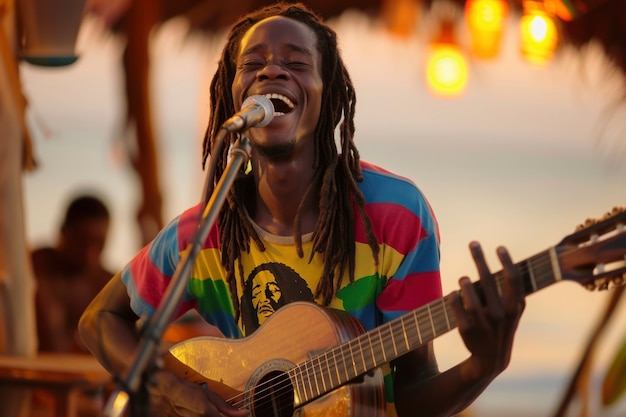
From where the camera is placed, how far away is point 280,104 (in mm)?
3133

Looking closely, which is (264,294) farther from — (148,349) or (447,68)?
(447,68)

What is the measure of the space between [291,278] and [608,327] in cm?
440

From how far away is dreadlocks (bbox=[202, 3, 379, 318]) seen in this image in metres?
3.17

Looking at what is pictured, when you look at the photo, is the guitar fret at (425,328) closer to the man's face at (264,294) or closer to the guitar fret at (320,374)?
the guitar fret at (320,374)

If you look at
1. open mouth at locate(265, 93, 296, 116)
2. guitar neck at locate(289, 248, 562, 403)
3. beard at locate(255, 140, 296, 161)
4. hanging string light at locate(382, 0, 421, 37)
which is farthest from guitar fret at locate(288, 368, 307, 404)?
hanging string light at locate(382, 0, 421, 37)

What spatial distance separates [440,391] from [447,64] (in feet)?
18.4

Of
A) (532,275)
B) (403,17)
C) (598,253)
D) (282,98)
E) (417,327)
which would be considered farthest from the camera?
(403,17)

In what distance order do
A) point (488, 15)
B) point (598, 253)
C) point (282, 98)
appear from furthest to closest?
point (488, 15) → point (282, 98) → point (598, 253)

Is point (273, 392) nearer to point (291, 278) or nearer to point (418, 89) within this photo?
point (291, 278)

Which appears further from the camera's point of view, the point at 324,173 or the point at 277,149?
the point at 324,173

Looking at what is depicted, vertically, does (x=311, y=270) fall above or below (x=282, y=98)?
below

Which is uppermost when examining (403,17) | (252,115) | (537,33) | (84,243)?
(403,17)

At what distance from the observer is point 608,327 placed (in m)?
7.18

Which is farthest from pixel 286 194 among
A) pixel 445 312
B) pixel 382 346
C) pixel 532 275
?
pixel 532 275
